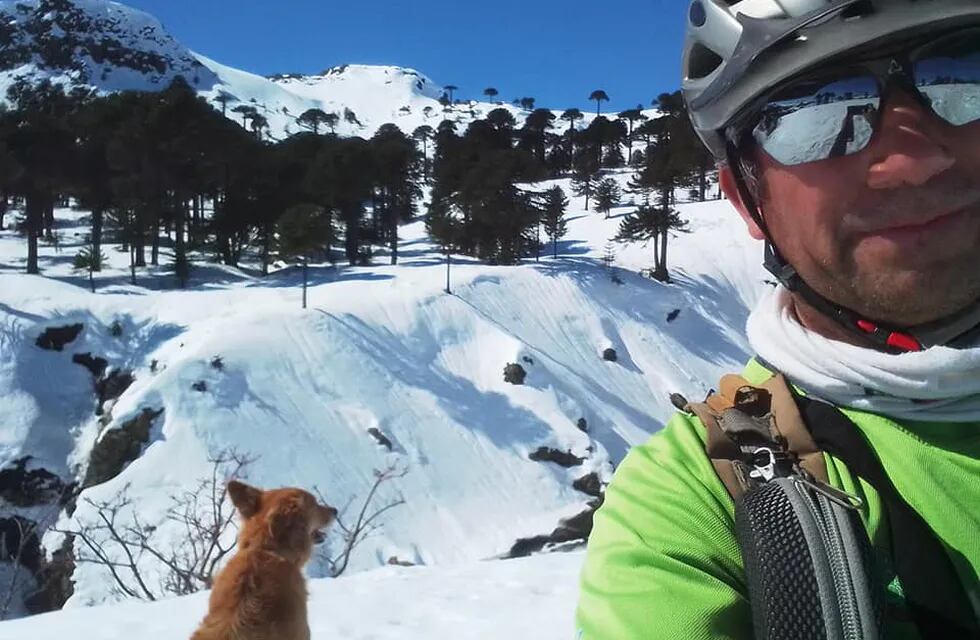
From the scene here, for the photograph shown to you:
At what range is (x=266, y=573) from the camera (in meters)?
3.94

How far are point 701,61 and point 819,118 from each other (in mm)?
554

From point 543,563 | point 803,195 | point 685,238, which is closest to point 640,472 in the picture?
point 803,195

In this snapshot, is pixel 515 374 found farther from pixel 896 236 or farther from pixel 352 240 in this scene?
pixel 896 236

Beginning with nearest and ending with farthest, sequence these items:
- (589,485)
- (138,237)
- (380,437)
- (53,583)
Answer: (53,583) < (380,437) < (589,485) < (138,237)

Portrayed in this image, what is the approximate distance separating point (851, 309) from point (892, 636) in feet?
1.92

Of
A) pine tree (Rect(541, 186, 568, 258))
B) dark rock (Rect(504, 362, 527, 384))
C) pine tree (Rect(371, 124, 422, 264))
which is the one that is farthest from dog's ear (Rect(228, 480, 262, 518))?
pine tree (Rect(541, 186, 568, 258))

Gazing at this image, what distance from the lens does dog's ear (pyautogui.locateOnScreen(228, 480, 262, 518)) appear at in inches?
181

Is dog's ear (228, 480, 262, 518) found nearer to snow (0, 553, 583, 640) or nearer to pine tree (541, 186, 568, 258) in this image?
snow (0, 553, 583, 640)

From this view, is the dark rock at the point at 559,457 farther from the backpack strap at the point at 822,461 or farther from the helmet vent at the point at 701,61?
the backpack strap at the point at 822,461

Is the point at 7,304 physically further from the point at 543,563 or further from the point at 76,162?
the point at 543,563

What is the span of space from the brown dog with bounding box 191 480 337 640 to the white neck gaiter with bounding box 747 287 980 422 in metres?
3.20

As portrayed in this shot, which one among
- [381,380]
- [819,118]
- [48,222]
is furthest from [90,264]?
[819,118]

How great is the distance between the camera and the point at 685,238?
3969cm

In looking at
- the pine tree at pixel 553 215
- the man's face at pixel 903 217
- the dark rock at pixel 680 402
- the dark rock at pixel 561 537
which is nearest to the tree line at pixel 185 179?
the pine tree at pixel 553 215
